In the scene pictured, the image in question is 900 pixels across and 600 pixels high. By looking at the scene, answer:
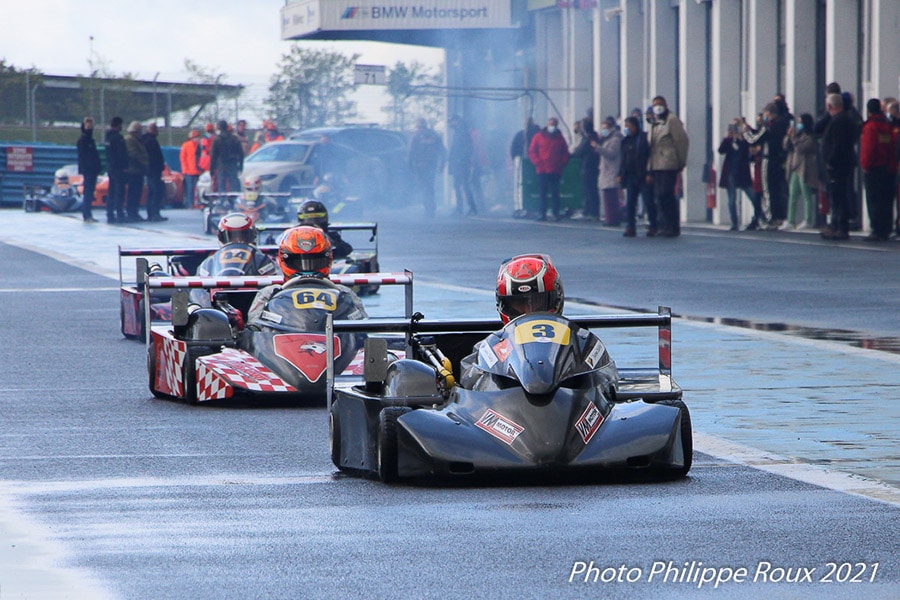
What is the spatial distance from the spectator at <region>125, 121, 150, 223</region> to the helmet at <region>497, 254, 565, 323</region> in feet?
90.8

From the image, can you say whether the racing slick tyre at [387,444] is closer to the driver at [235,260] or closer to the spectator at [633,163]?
the driver at [235,260]

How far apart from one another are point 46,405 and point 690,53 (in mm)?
24573

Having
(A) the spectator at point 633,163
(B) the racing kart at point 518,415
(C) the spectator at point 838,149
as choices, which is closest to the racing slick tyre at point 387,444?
(B) the racing kart at point 518,415

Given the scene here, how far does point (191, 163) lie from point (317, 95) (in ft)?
75.1

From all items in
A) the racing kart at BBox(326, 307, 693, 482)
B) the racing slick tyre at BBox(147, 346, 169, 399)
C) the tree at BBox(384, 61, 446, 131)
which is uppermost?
the tree at BBox(384, 61, 446, 131)

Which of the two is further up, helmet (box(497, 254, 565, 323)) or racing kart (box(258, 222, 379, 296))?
helmet (box(497, 254, 565, 323))

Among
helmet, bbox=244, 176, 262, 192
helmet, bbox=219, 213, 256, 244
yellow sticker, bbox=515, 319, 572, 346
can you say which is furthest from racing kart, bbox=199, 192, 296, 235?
yellow sticker, bbox=515, 319, 572, 346

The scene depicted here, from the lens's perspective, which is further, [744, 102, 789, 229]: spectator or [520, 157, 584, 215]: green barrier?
[520, 157, 584, 215]: green barrier

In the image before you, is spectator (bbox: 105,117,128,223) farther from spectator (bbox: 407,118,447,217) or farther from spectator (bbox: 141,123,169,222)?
spectator (bbox: 407,118,447,217)

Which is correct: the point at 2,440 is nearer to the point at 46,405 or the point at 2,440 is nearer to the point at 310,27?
the point at 46,405

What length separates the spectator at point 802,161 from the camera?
2519 cm

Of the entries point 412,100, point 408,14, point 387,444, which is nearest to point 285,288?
point 387,444

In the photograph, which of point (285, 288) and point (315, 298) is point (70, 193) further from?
point (315, 298)

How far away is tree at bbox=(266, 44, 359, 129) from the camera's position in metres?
60.8
